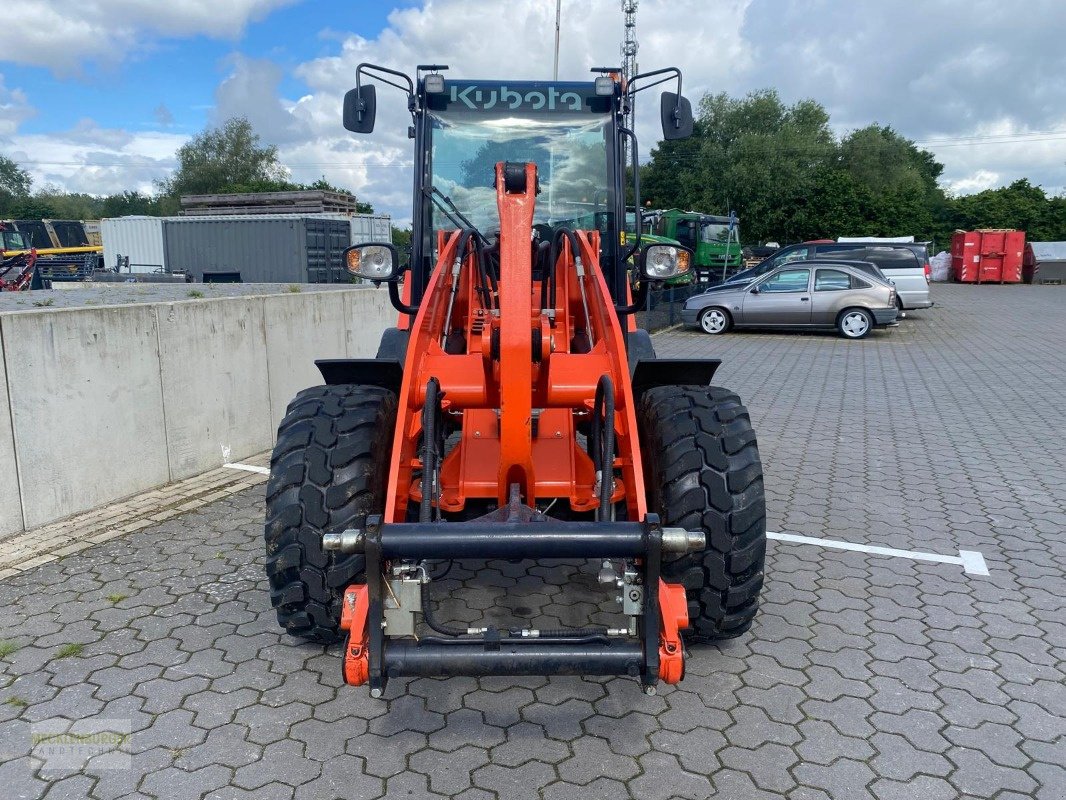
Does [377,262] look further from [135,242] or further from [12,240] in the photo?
[12,240]

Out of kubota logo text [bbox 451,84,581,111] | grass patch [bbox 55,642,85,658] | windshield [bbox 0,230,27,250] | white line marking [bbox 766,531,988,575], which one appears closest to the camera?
grass patch [bbox 55,642,85,658]

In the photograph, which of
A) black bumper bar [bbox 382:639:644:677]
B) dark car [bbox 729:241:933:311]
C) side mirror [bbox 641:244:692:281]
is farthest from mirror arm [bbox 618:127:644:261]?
dark car [bbox 729:241:933:311]

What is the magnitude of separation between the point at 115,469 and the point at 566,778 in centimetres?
433

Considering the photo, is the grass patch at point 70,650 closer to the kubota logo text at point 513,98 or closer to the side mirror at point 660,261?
the side mirror at point 660,261

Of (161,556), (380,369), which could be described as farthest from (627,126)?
(161,556)

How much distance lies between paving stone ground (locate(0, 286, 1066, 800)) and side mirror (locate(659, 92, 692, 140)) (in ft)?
8.98

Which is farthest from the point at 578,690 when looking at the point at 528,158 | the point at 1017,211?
the point at 1017,211

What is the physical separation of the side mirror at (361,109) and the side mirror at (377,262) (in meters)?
1.22

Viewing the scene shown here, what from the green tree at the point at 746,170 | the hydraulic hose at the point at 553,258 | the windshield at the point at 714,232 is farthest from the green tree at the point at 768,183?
the hydraulic hose at the point at 553,258

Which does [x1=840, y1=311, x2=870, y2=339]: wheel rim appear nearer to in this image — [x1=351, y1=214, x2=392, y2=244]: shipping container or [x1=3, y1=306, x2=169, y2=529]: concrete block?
[x1=3, y1=306, x2=169, y2=529]: concrete block

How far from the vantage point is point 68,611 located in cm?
427

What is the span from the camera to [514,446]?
11.2 feet

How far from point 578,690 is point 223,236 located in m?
26.5

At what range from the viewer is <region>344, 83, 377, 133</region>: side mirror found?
529cm
